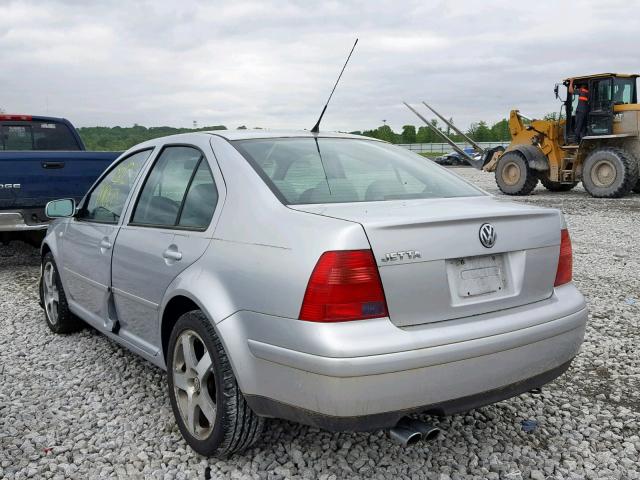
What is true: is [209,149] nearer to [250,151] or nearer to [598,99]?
[250,151]

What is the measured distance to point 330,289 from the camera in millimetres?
2277

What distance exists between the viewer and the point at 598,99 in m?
15.9

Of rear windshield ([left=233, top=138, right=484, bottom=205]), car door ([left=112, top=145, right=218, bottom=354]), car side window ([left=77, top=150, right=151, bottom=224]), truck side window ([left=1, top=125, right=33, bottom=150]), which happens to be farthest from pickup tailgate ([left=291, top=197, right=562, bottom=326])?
truck side window ([left=1, top=125, right=33, bottom=150])

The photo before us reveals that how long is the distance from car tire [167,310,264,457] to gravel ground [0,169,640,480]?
0.13 metres

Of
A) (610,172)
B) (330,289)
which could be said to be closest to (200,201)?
(330,289)

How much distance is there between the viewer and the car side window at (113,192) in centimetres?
385

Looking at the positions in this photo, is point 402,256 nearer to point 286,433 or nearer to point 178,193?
point 286,433

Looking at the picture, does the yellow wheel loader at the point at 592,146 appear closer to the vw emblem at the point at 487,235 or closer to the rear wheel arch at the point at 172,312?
the vw emblem at the point at 487,235

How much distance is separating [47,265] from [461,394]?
3.74m

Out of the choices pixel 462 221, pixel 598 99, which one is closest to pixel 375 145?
pixel 462 221

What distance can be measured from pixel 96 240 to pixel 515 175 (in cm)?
1563

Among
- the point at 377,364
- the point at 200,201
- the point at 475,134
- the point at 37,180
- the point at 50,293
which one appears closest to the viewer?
the point at 377,364

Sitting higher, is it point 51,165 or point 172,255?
point 51,165

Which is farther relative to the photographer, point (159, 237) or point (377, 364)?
point (159, 237)
